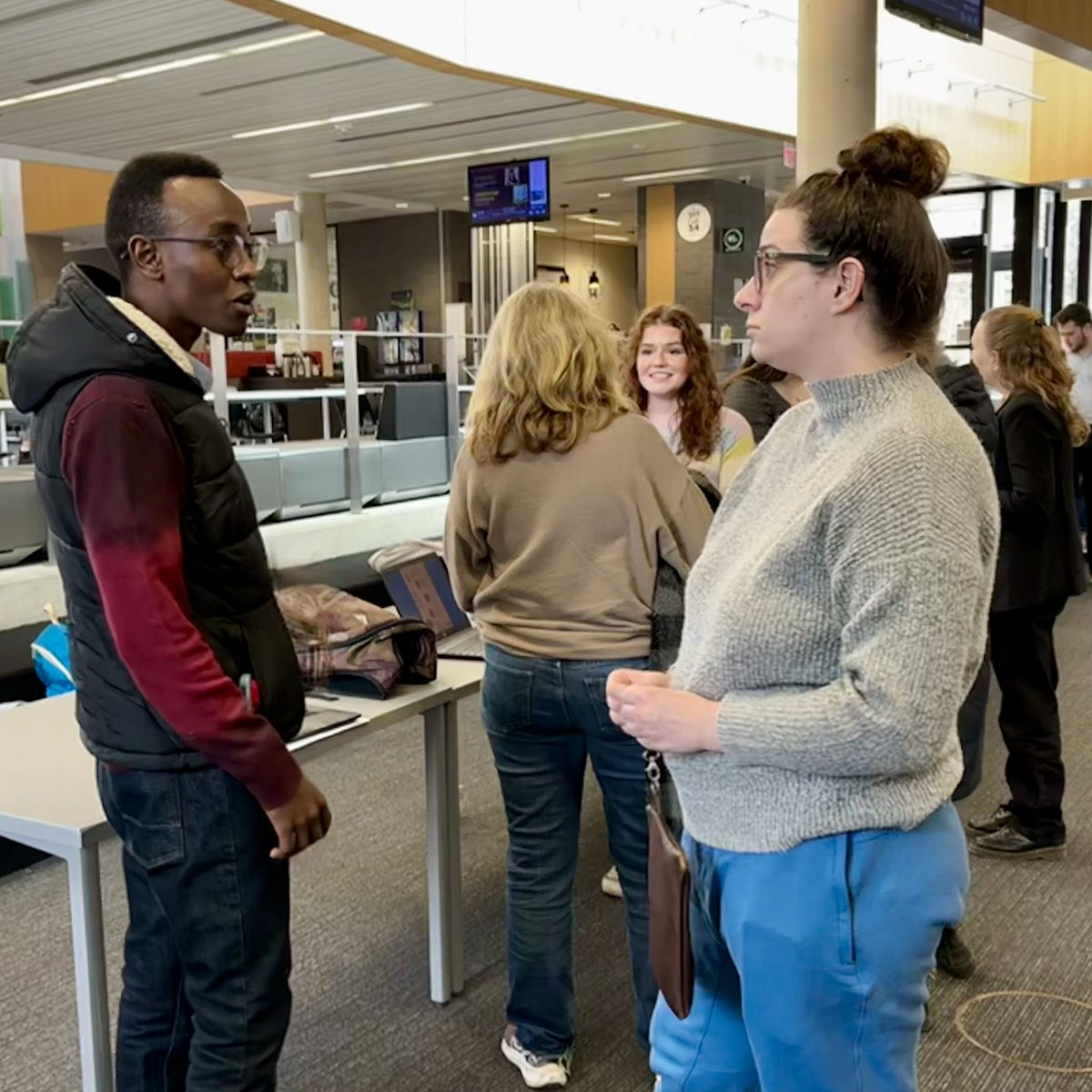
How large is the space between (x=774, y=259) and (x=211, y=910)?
1042 millimetres

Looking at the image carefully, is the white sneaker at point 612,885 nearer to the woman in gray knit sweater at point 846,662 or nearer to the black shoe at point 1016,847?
the black shoe at point 1016,847

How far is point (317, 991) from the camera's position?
2.58 m

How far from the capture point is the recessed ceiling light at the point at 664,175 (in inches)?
545

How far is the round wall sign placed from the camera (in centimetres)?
1452

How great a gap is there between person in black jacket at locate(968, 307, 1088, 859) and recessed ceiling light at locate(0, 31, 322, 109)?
6220 mm

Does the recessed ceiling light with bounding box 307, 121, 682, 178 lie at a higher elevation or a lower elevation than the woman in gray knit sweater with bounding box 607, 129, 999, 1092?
higher

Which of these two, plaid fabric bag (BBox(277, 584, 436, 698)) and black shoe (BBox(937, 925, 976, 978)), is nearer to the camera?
plaid fabric bag (BBox(277, 584, 436, 698))

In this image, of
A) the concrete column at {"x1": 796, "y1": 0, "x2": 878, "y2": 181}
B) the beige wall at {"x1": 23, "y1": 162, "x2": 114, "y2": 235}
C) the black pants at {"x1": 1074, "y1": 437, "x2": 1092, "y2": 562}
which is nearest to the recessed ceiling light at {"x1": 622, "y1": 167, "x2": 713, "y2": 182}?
the black pants at {"x1": 1074, "y1": 437, "x2": 1092, "y2": 562}

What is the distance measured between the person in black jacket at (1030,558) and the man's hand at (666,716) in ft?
6.82

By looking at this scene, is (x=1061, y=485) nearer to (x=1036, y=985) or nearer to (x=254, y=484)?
(x=1036, y=985)

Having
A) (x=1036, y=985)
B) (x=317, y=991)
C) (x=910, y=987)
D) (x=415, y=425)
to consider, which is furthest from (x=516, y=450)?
(x=415, y=425)

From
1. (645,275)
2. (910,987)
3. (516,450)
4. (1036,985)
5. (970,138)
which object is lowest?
(1036,985)

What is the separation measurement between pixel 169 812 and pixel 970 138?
40.6ft

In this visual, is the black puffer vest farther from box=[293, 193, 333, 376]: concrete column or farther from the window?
box=[293, 193, 333, 376]: concrete column
